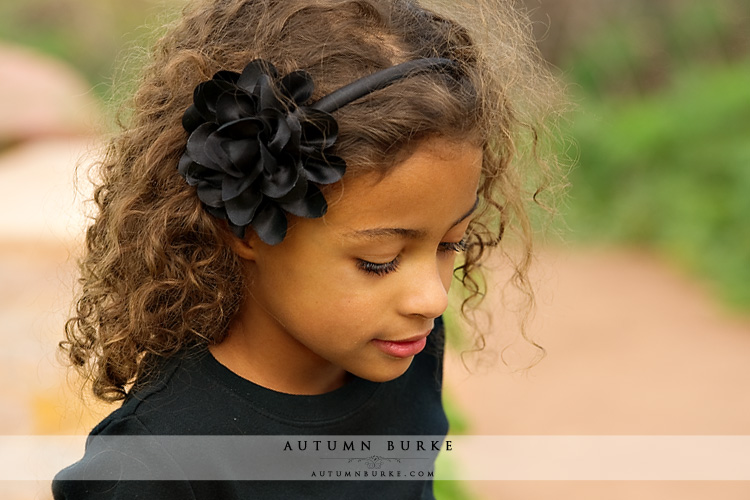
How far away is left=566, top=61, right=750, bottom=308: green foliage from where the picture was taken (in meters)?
6.15

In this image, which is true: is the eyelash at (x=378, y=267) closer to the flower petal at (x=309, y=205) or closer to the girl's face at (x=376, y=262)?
the girl's face at (x=376, y=262)

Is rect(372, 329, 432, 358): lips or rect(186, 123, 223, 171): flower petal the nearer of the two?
rect(186, 123, 223, 171): flower petal

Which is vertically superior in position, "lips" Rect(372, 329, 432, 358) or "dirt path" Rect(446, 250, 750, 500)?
"dirt path" Rect(446, 250, 750, 500)

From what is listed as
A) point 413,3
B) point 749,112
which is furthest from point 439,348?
point 749,112

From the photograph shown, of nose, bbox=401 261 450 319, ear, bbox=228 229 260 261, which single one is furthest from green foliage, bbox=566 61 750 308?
ear, bbox=228 229 260 261

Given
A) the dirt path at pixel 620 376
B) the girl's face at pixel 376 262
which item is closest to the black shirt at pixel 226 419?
the girl's face at pixel 376 262

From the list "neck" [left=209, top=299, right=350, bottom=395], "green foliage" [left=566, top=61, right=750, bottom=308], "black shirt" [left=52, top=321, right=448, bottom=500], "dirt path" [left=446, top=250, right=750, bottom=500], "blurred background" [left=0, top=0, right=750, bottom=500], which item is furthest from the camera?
"green foliage" [left=566, top=61, right=750, bottom=308]

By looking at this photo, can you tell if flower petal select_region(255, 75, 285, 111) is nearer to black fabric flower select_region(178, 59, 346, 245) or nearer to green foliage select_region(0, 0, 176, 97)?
black fabric flower select_region(178, 59, 346, 245)

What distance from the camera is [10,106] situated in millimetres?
6938

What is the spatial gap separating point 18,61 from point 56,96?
40.2 inches

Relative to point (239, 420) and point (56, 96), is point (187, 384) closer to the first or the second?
point (239, 420)

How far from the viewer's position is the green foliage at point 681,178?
6152 millimetres

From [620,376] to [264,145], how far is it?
3.94 metres

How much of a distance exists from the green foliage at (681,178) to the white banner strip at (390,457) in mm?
1693
